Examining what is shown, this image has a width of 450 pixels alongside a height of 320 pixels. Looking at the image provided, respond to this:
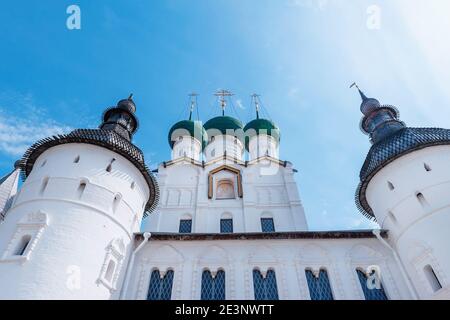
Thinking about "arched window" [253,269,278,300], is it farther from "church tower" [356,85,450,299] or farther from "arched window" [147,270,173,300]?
"church tower" [356,85,450,299]

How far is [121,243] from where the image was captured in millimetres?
10969

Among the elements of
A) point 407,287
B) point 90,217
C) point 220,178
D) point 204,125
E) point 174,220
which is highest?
point 204,125

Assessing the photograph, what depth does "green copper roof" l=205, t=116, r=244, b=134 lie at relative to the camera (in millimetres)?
24072

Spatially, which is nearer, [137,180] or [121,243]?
[121,243]

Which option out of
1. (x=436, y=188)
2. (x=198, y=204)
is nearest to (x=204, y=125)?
(x=198, y=204)

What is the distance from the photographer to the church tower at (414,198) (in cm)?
1007

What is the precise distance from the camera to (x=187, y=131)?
2380 centimetres

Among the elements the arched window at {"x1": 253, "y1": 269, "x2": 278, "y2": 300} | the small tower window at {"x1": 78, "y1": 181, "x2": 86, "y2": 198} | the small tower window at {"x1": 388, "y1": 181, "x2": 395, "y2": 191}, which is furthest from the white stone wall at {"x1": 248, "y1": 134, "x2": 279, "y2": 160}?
the small tower window at {"x1": 78, "y1": 181, "x2": 86, "y2": 198}

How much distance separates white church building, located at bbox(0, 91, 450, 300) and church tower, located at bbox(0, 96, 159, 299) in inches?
1.2

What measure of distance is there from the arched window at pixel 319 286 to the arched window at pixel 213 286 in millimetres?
2766

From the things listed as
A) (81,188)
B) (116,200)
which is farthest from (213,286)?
(81,188)

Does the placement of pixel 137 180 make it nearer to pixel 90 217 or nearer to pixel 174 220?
pixel 90 217

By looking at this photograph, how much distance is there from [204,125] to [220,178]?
7.54 metres

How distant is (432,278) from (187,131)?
1705cm
